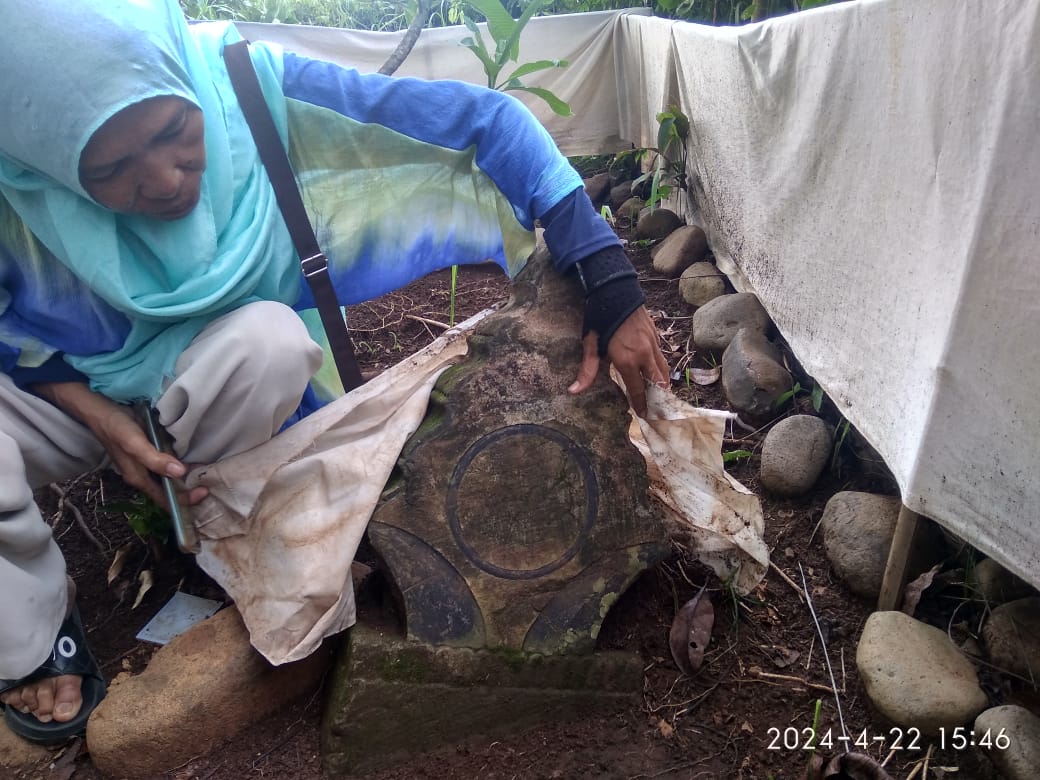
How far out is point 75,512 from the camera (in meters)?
2.14

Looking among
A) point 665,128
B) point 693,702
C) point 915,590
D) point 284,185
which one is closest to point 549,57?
point 665,128

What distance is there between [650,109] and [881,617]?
129 inches

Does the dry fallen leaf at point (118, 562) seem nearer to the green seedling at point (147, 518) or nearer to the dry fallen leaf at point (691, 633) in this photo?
the green seedling at point (147, 518)

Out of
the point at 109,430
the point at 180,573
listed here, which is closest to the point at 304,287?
the point at 109,430

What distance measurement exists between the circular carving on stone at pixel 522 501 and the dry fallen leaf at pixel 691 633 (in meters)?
0.28

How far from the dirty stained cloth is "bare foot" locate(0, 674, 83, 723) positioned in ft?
1.14

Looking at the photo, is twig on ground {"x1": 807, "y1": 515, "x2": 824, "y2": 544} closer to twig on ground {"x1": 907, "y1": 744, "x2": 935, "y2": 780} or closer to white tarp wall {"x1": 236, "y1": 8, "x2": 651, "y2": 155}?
twig on ground {"x1": 907, "y1": 744, "x2": 935, "y2": 780}

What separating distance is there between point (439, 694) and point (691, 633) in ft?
1.73

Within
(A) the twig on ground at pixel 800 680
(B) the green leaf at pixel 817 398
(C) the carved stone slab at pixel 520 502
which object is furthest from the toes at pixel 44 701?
(B) the green leaf at pixel 817 398

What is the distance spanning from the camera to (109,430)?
61.3 inches

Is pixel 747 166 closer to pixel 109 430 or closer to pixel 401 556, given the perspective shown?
pixel 401 556

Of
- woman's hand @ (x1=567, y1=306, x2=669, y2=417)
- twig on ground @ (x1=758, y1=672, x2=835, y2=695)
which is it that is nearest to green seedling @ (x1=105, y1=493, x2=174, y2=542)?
woman's hand @ (x1=567, y1=306, x2=669, y2=417)

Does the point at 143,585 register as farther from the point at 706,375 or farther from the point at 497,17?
the point at 497,17

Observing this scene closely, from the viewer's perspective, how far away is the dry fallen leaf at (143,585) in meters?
1.84
